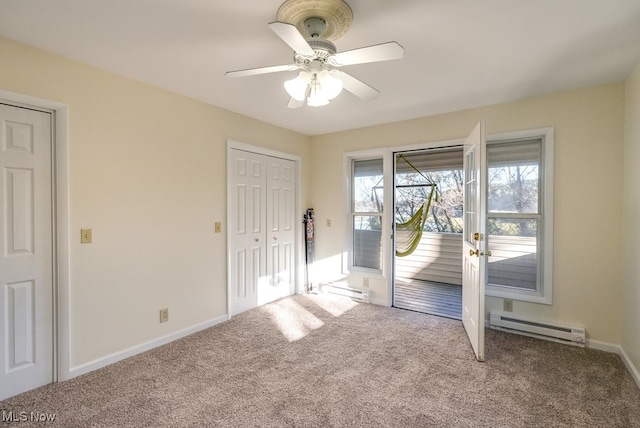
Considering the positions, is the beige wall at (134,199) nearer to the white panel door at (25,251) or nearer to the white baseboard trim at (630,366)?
the white panel door at (25,251)

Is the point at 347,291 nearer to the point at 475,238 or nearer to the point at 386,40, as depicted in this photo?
the point at 475,238

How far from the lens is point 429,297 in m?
4.22

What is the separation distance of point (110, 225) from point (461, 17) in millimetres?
2684

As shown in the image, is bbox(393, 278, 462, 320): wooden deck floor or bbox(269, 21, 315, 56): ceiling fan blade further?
bbox(393, 278, 462, 320): wooden deck floor

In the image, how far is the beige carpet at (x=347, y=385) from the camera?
1760mm

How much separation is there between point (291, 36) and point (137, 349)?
102 inches

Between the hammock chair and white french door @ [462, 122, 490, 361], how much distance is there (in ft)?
5.90

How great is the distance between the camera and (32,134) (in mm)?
2008

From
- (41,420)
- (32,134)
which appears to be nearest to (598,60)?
(32,134)

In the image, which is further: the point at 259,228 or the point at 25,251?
the point at 259,228

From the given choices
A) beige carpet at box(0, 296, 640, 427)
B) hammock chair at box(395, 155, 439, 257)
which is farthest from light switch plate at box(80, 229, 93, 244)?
hammock chair at box(395, 155, 439, 257)

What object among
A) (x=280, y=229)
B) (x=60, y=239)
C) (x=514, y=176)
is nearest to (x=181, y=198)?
(x=60, y=239)

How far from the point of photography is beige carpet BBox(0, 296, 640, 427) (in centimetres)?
176

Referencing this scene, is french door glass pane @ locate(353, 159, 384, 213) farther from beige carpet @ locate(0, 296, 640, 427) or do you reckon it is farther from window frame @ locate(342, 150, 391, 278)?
beige carpet @ locate(0, 296, 640, 427)
